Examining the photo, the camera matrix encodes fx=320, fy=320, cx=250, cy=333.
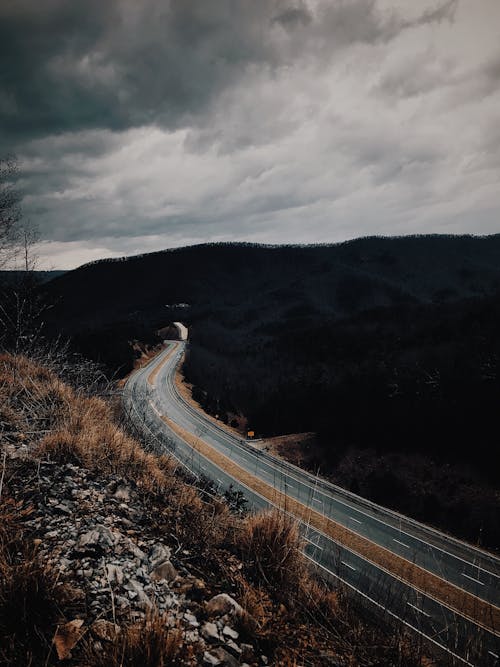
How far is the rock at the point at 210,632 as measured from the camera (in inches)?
98.0

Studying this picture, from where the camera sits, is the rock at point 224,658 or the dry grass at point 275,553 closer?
the rock at point 224,658

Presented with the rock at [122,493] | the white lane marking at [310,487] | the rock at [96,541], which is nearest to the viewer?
the rock at [96,541]

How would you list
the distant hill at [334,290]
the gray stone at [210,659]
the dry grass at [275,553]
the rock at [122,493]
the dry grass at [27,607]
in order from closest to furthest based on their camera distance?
the dry grass at [27,607]
the gray stone at [210,659]
the dry grass at [275,553]
the rock at [122,493]
the distant hill at [334,290]

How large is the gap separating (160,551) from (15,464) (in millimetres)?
2332

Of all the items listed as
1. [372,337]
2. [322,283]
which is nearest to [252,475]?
[372,337]

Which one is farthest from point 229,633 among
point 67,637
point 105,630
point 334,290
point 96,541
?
point 334,290

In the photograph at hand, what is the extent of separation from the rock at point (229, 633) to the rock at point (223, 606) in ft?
0.47

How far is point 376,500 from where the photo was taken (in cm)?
2691

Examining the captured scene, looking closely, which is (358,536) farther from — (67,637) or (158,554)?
(67,637)

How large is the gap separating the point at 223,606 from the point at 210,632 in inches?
12.1

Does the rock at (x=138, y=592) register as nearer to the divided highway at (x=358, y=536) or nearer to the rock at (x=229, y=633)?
the rock at (x=229, y=633)

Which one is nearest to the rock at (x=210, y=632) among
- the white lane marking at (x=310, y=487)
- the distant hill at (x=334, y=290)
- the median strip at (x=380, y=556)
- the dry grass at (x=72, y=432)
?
the dry grass at (x=72, y=432)

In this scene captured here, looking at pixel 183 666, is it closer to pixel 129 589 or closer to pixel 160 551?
pixel 129 589

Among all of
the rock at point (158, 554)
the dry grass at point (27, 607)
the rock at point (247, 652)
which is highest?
the dry grass at point (27, 607)
